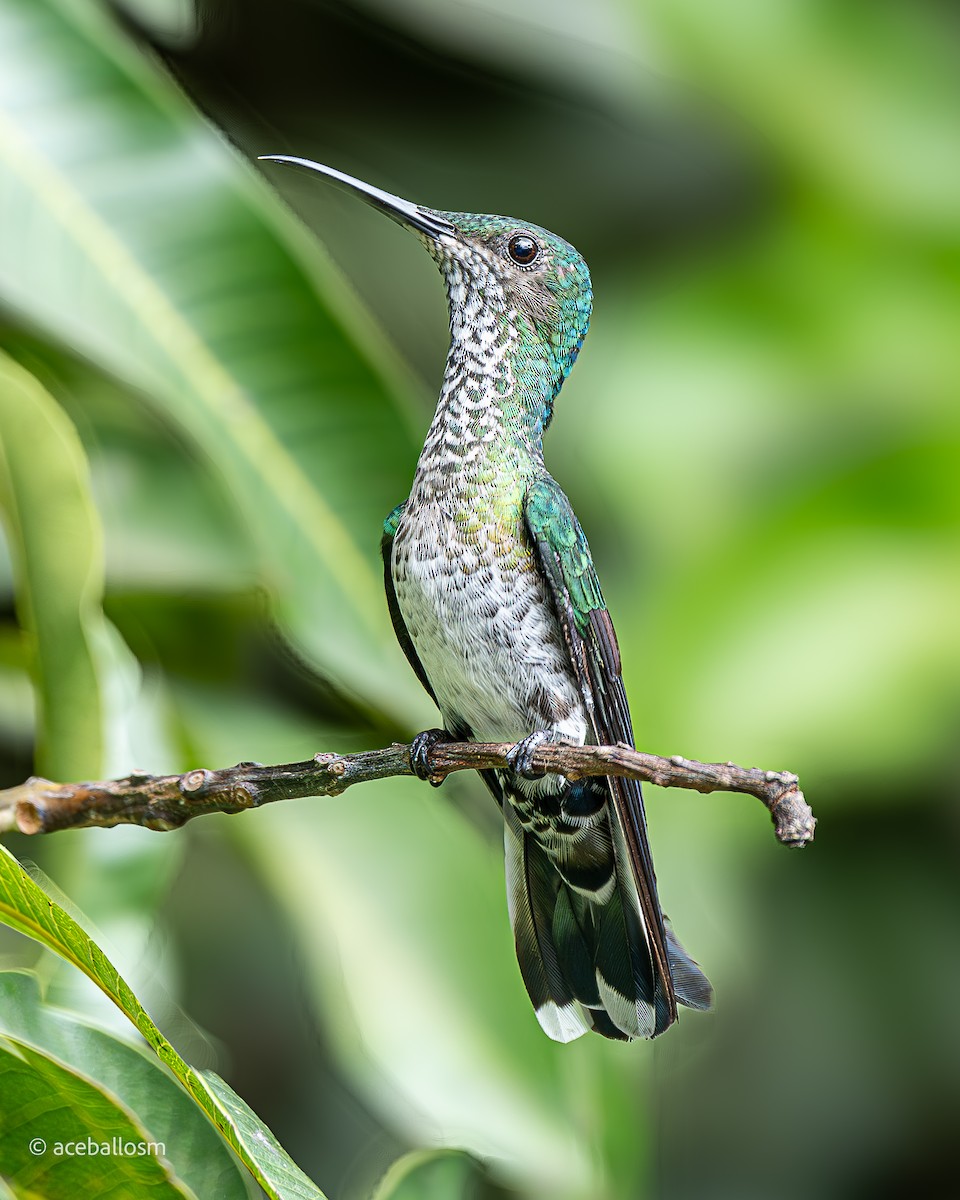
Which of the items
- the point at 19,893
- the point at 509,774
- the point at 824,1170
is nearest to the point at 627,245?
the point at 509,774

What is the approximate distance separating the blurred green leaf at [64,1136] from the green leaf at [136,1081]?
0.05 meters

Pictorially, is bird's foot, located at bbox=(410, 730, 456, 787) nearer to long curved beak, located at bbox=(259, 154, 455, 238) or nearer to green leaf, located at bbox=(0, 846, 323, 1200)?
green leaf, located at bbox=(0, 846, 323, 1200)

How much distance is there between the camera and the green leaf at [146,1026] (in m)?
1.24

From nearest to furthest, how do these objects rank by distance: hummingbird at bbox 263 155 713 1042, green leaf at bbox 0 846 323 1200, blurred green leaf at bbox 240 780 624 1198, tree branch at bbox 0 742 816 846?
tree branch at bbox 0 742 816 846
green leaf at bbox 0 846 323 1200
hummingbird at bbox 263 155 713 1042
blurred green leaf at bbox 240 780 624 1198

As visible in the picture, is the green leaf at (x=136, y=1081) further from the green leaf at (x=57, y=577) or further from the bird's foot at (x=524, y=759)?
the bird's foot at (x=524, y=759)

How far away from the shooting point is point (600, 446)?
10.6 feet

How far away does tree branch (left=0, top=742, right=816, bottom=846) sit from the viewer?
110 centimetres

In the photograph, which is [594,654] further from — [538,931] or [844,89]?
[844,89]

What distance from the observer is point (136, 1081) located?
1.48m

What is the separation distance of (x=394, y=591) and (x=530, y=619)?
0.17 meters

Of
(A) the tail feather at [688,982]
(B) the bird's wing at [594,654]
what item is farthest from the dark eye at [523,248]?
(A) the tail feather at [688,982]

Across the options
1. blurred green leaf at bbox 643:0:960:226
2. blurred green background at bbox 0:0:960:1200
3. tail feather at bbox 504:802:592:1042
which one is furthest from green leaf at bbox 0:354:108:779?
blurred green leaf at bbox 643:0:960:226

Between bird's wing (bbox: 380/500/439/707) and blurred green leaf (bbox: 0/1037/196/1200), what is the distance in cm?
66

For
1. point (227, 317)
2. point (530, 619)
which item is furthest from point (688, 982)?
point (227, 317)
